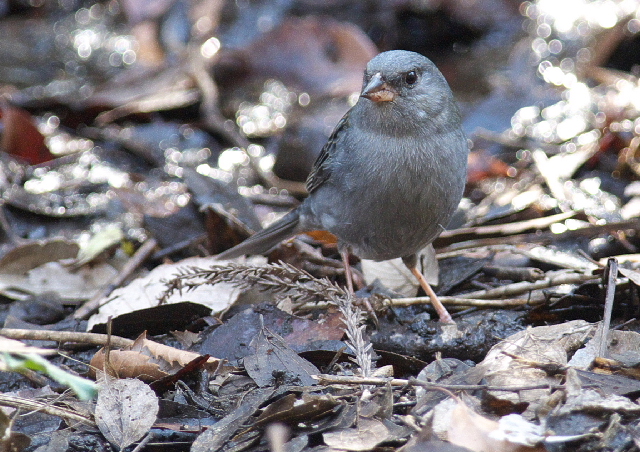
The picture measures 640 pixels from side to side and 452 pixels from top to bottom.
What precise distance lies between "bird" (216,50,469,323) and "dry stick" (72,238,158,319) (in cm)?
121

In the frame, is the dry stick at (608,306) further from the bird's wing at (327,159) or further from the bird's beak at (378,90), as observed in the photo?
the bird's wing at (327,159)

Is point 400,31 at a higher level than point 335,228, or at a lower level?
higher

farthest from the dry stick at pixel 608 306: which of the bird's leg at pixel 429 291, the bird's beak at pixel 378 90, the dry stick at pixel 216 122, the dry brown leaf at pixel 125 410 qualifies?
the dry stick at pixel 216 122

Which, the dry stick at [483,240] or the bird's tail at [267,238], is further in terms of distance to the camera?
the bird's tail at [267,238]

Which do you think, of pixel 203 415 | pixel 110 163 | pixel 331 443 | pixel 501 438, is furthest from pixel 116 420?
pixel 110 163

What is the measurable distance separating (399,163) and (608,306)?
116cm

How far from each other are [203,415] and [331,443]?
56cm

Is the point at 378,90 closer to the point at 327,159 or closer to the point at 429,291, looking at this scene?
the point at 327,159

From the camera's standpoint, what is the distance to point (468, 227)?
4457mm

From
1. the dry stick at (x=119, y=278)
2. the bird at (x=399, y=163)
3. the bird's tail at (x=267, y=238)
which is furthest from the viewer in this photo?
the bird's tail at (x=267, y=238)

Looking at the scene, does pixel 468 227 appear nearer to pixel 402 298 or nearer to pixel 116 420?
pixel 402 298

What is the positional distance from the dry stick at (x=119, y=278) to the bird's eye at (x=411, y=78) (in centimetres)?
182

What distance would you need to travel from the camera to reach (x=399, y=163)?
353 cm

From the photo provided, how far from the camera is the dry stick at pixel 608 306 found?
9.00 ft
